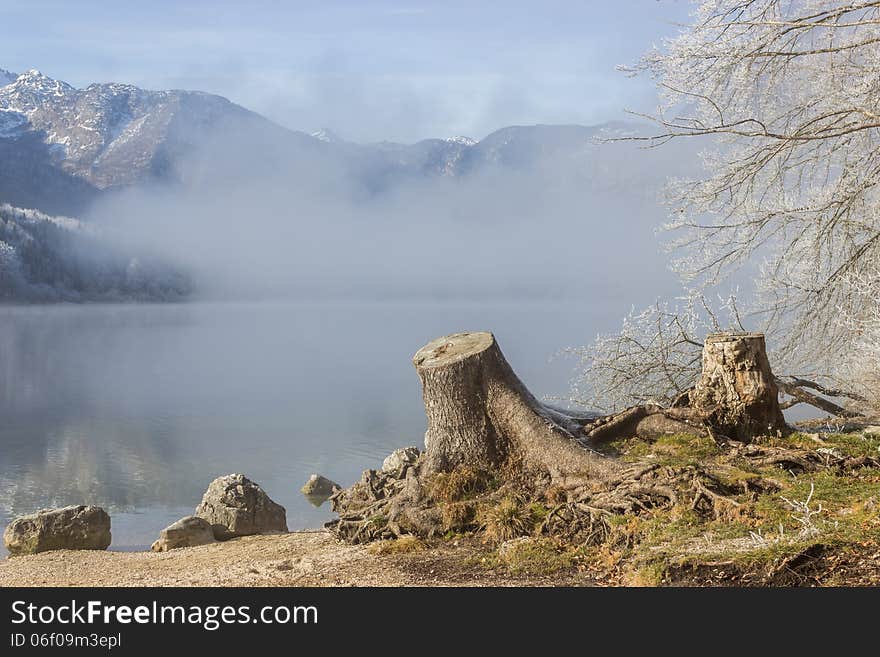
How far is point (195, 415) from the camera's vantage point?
36.2 m

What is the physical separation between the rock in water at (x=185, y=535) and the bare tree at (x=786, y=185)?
22.6 ft

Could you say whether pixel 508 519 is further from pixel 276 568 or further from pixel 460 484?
pixel 276 568

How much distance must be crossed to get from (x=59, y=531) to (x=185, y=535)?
6.76 feet

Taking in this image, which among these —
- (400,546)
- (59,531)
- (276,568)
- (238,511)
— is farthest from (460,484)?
(59,531)

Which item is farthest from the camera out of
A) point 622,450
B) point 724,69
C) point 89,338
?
point 89,338

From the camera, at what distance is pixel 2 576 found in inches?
421

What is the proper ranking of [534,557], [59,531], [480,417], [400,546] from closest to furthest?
[534,557]
[400,546]
[480,417]
[59,531]

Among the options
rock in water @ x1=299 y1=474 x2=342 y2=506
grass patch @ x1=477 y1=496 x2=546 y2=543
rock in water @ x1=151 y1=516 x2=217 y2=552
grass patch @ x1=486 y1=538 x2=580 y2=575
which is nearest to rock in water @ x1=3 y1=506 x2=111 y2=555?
rock in water @ x1=151 y1=516 x2=217 y2=552

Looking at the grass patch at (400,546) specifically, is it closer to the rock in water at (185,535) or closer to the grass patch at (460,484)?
the grass patch at (460,484)

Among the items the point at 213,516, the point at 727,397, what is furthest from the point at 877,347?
the point at 213,516

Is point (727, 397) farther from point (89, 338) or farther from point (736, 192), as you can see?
point (89, 338)

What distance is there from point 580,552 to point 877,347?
5545 mm

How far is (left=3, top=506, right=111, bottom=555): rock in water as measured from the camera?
13.0 meters

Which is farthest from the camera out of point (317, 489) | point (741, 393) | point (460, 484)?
point (317, 489)
